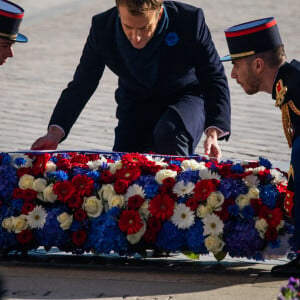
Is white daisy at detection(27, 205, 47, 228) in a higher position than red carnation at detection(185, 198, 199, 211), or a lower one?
lower

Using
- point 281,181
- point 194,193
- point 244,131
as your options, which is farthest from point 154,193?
point 244,131

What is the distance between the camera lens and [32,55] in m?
11.3

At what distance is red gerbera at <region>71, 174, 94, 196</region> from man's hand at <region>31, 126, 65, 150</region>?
540 millimetres

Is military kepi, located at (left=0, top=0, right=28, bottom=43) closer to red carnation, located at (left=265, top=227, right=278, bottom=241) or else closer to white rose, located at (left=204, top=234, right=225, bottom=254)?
white rose, located at (left=204, top=234, right=225, bottom=254)

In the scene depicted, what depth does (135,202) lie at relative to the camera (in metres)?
4.60

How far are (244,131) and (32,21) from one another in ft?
19.7

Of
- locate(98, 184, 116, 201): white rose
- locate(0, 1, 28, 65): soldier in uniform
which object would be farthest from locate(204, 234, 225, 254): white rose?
locate(0, 1, 28, 65): soldier in uniform

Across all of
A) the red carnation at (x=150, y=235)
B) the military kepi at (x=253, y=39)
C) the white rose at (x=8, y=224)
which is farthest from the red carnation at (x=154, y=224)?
the military kepi at (x=253, y=39)

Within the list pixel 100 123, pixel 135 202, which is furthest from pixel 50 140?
pixel 100 123

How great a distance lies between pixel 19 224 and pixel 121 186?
0.51 metres

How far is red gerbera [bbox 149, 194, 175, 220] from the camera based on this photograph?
15.0ft

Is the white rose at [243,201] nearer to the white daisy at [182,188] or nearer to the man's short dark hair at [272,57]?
the white daisy at [182,188]

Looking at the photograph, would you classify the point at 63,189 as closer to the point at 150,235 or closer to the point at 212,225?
the point at 150,235

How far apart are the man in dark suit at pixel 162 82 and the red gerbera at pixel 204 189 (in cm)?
45
